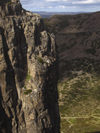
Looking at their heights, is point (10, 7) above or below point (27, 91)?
above

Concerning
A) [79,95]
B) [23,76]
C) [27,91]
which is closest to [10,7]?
[23,76]

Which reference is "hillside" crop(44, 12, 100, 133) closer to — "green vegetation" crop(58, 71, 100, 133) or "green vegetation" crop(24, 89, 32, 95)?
"green vegetation" crop(58, 71, 100, 133)

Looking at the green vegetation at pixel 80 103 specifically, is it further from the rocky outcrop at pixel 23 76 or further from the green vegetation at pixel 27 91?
the green vegetation at pixel 27 91

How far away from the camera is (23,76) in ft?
98.0

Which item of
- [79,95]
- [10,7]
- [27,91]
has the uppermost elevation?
[10,7]

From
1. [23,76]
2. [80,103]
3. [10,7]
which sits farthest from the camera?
[80,103]

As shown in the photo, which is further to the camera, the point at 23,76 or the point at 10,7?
the point at 10,7

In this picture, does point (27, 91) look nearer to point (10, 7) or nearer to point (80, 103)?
point (10, 7)

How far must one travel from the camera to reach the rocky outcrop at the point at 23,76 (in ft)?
91.9

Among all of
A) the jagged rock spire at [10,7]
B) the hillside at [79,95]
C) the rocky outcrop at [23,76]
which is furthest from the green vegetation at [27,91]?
Result: the hillside at [79,95]

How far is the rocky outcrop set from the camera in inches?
1102

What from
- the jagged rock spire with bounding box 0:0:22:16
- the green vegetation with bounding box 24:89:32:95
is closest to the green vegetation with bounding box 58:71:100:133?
the green vegetation with bounding box 24:89:32:95

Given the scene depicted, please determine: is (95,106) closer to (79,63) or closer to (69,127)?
(69,127)

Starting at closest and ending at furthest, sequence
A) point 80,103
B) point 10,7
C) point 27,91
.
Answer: point 27,91
point 10,7
point 80,103
